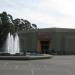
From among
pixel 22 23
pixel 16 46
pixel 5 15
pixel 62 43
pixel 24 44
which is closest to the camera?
pixel 16 46

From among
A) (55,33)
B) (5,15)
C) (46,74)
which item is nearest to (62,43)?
(55,33)

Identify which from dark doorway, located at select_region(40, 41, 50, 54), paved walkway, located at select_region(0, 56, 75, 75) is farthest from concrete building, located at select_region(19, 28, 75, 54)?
paved walkway, located at select_region(0, 56, 75, 75)

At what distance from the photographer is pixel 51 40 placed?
3546 inches

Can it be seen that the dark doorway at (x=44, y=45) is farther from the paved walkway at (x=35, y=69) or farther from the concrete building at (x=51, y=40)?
the paved walkway at (x=35, y=69)

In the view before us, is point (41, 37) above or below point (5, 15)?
below

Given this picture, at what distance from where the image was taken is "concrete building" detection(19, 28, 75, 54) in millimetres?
88062

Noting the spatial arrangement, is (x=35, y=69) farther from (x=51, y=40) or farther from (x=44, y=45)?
(x=44, y=45)

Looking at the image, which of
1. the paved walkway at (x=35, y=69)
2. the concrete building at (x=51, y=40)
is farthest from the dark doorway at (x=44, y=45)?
the paved walkway at (x=35, y=69)

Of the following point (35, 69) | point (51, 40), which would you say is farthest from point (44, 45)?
point (35, 69)

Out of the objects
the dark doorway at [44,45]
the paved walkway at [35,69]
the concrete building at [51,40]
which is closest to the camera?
the paved walkway at [35,69]

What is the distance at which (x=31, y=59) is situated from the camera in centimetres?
4078

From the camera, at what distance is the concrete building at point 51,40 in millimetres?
88062

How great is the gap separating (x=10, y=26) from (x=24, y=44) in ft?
28.3

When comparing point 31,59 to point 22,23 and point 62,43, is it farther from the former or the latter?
point 22,23
